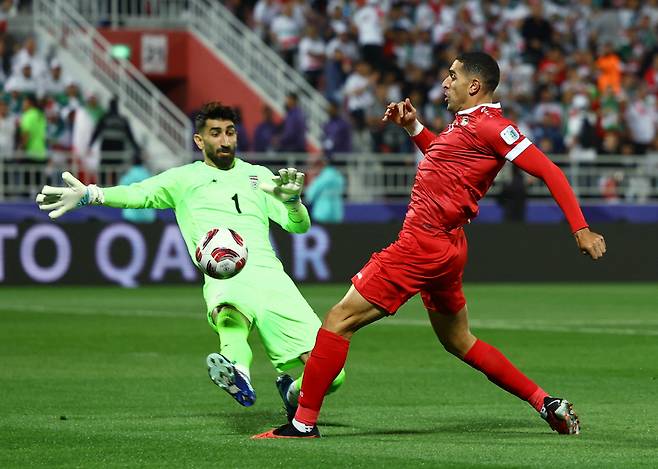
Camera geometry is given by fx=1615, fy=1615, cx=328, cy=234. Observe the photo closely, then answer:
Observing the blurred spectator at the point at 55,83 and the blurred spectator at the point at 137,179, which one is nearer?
the blurred spectator at the point at 137,179

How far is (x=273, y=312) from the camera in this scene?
9797 mm

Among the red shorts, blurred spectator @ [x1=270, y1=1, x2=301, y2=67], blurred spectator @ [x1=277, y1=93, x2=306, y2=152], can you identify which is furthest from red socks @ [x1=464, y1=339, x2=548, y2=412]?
blurred spectator @ [x1=270, y1=1, x2=301, y2=67]

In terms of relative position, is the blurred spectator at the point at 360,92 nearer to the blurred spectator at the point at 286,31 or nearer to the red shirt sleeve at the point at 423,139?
the blurred spectator at the point at 286,31

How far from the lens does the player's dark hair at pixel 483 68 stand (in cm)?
924

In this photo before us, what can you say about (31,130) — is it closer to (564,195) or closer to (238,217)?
(238,217)

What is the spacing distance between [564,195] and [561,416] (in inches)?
54.3

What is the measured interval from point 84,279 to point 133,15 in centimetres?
909

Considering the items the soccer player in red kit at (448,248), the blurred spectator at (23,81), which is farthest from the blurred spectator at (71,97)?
the soccer player in red kit at (448,248)

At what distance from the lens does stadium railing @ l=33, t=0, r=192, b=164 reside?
98.9 ft

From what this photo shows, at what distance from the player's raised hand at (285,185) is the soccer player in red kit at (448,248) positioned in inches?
24.1

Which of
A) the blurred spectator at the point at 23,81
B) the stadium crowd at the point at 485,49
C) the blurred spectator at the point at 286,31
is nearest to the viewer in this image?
the blurred spectator at the point at 23,81

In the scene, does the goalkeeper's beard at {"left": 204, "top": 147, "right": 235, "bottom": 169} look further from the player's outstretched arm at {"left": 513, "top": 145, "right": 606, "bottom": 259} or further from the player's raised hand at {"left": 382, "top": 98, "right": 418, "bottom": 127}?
the player's outstretched arm at {"left": 513, "top": 145, "right": 606, "bottom": 259}

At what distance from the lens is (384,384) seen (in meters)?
12.4

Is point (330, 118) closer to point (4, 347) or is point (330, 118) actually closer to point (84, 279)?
point (84, 279)
